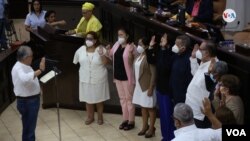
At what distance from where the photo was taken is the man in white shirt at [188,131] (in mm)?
4633

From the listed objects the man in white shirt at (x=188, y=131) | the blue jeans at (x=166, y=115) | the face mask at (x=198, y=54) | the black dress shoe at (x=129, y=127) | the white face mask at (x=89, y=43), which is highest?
the face mask at (x=198, y=54)

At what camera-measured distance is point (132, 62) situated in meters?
7.67

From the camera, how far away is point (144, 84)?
295 inches

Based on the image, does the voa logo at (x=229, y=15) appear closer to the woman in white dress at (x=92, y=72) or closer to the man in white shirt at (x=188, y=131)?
the man in white shirt at (x=188, y=131)

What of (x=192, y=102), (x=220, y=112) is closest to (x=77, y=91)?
(x=192, y=102)

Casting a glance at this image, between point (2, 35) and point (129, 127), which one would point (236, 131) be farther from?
point (2, 35)

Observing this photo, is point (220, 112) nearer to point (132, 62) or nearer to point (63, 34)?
point (132, 62)

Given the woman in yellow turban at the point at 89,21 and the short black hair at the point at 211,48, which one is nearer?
the short black hair at the point at 211,48

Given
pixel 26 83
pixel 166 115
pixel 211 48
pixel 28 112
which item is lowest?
pixel 166 115

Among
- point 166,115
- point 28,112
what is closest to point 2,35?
point 28,112

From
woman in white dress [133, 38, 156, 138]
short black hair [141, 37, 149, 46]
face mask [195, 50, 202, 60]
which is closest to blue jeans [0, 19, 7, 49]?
woman in white dress [133, 38, 156, 138]

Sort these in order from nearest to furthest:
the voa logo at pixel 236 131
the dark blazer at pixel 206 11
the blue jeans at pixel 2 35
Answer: the voa logo at pixel 236 131 < the dark blazer at pixel 206 11 < the blue jeans at pixel 2 35

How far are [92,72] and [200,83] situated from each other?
7.85ft

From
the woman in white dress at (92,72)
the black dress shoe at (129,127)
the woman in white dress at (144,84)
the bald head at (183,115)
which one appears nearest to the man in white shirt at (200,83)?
the woman in white dress at (144,84)
